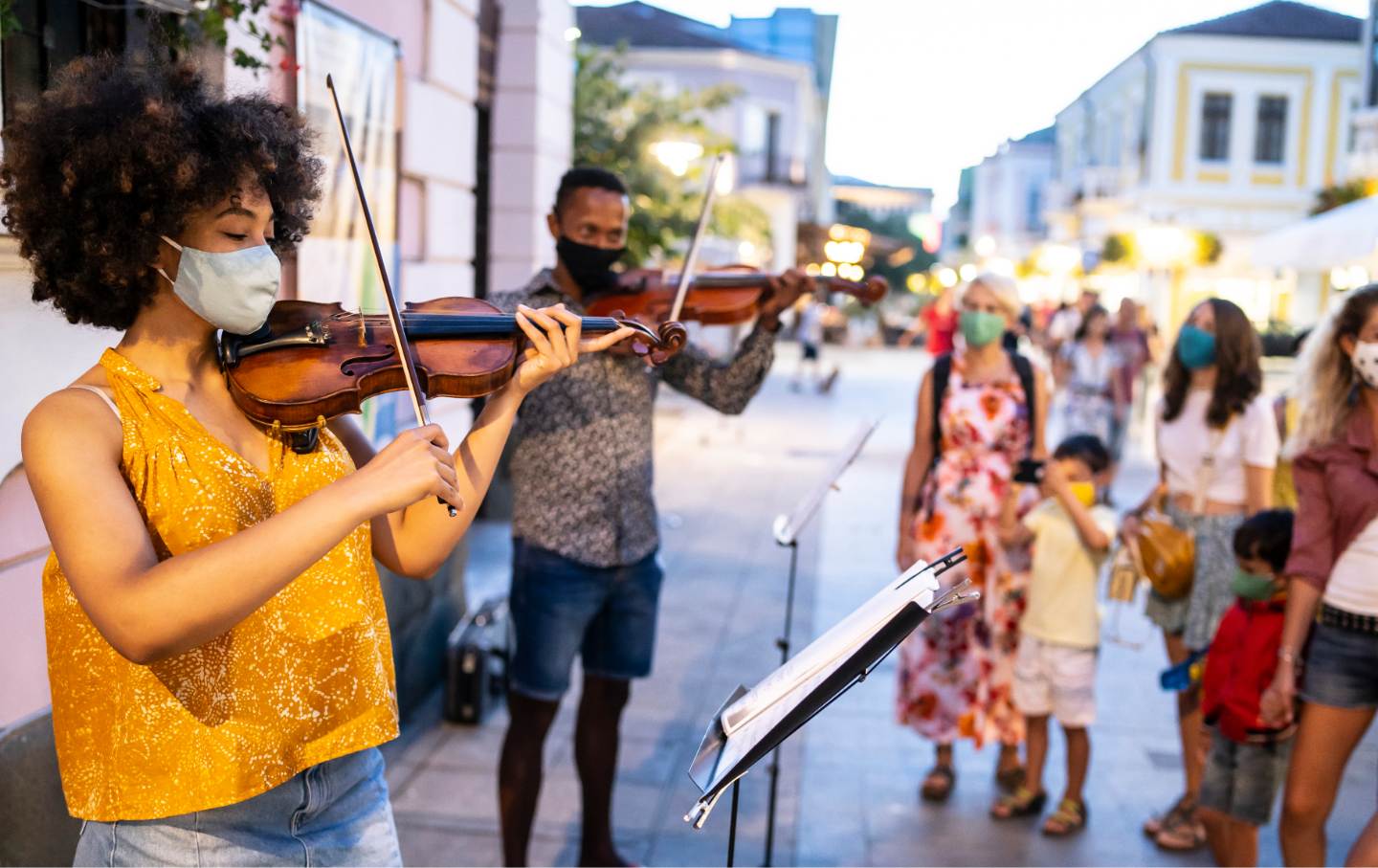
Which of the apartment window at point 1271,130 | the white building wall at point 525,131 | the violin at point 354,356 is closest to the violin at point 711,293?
the violin at point 354,356

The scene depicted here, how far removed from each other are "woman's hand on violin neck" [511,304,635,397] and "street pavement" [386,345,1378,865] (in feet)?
7.65

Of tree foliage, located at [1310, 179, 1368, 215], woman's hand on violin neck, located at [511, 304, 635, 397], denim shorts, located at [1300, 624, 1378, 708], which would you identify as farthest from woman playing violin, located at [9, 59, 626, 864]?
tree foliage, located at [1310, 179, 1368, 215]

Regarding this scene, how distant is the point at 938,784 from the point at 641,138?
1032 cm

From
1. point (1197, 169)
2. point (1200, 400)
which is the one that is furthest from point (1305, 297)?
point (1200, 400)

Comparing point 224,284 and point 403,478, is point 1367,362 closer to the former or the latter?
point 403,478

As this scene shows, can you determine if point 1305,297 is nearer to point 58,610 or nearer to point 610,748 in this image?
point 610,748

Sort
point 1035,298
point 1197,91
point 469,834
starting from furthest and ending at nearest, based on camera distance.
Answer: point 1035,298
point 1197,91
point 469,834

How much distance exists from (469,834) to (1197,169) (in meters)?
32.5

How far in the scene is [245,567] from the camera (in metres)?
1.47

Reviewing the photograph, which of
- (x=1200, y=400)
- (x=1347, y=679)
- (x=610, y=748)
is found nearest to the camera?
(x=1347, y=679)

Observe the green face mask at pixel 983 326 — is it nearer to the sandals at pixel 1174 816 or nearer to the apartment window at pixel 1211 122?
the sandals at pixel 1174 816

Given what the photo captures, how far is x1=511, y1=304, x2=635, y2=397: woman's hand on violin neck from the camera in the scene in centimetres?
197

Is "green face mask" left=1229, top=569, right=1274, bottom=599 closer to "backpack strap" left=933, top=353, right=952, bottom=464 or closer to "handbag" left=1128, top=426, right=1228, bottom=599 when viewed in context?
"handbag" left=1128, top=426, right=1228, bottom=599

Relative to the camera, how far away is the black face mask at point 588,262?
3.37 m
